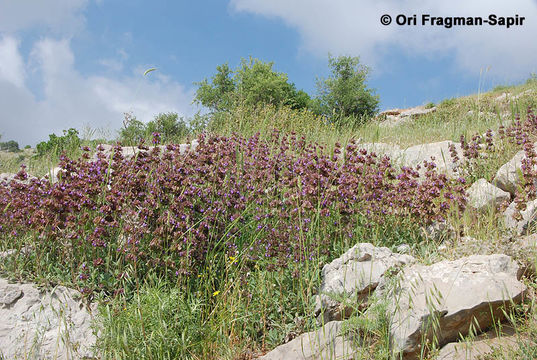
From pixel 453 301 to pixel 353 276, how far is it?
0.81 metres

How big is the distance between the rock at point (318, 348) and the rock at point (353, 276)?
0.84 feet

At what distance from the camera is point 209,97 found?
A: 3095 centimetres

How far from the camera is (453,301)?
9.84 feet

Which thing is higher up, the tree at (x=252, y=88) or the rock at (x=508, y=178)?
the tree at (x=252, y=88)

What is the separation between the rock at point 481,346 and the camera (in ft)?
9.09

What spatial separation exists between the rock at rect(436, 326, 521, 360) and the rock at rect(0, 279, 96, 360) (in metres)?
2.64

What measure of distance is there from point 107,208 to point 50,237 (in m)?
0.62

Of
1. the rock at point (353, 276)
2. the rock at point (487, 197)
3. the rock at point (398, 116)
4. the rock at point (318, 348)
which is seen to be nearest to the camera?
the rock at point (318, 348)

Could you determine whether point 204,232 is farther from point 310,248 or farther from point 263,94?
point 263,94

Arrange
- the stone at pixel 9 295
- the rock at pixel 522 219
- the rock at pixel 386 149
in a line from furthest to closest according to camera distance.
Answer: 1. the rock at pixel 386 149
2. the rock at pixel 522 219
3. the stone at pixel 9 295

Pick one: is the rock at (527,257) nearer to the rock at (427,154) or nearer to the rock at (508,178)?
the rock at (508,178)

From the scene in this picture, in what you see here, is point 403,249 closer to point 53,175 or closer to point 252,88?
point 53,175

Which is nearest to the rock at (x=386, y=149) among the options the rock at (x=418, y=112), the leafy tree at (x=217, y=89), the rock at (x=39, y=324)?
the rock at (x=39, y=324)

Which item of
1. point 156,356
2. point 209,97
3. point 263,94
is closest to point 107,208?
point 156,356
